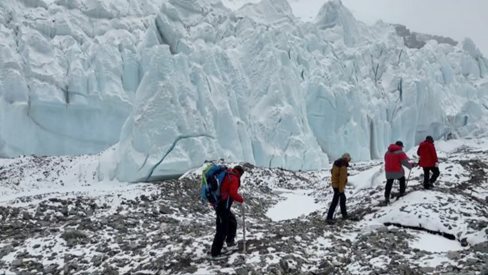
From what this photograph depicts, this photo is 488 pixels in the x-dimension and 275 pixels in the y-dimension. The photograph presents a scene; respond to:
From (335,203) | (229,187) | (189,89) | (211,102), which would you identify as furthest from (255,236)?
(211,102)

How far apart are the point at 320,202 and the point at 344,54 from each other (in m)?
46.7

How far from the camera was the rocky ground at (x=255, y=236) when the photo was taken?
9.10 metres

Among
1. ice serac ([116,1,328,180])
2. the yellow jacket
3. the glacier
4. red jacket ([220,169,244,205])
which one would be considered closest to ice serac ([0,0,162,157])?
the glacier

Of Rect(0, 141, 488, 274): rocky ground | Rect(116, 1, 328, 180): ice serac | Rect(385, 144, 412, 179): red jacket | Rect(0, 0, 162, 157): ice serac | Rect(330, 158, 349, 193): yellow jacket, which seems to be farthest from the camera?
Rect(0, 0, 162, 157): ice serac

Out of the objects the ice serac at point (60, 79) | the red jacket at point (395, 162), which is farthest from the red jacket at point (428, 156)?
the ice serac at point (60, 79)

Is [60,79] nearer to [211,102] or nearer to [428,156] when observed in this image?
[211,102]

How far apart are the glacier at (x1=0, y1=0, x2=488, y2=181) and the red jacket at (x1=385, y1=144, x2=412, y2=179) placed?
64.4 feet

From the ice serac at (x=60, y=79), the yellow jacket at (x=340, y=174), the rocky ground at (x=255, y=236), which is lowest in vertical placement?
the rocky ground at (x=255, y=236)

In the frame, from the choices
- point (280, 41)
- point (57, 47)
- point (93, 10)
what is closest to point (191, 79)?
point (280, 41)

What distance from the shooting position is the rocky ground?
9102mm

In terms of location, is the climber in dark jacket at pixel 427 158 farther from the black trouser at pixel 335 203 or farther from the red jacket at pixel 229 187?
the red jacket at pixel 229 187

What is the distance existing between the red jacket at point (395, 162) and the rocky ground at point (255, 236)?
0.77 metres

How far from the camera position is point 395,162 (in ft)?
44.2

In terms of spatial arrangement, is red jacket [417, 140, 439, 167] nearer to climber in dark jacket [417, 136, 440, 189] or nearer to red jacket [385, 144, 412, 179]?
climber in dark jacket [417, 136, 440, 189]
